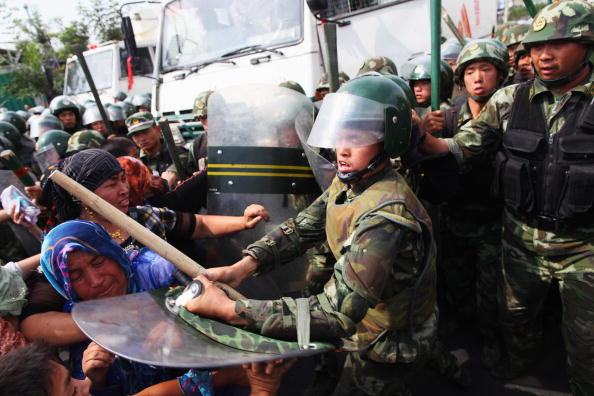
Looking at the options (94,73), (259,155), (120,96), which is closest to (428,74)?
(259,155)

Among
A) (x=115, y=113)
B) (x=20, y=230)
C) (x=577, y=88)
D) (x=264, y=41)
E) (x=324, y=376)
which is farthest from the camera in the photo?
(x=115, y=113)

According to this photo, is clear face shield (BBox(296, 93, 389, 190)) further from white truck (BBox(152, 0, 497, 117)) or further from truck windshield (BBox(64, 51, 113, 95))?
truck windshield (BBox(64, 51, 113, 95))

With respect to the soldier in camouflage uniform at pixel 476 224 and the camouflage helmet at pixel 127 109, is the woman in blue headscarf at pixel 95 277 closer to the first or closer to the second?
the soldier in camouflage uniform at pixel 476 224

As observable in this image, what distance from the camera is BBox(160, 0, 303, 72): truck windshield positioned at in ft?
14.7

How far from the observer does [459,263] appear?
3.29 m

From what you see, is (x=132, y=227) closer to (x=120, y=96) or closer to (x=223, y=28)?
(x=223, y=28)

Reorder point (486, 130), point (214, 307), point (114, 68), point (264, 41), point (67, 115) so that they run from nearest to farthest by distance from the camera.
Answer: point (214, 307) < point (486, 130) < point (264, 41) < point (67, 115) < point (114, 68)

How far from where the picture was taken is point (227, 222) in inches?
89.7

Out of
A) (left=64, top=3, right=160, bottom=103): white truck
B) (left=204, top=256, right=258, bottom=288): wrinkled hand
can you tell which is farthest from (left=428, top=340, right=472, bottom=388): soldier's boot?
(left=64, top=3, right=160, bottom=103): white truck

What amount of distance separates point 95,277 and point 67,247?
0.16 metres

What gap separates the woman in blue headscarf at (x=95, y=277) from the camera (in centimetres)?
161

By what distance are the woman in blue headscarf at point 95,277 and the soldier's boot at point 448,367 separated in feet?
5.26

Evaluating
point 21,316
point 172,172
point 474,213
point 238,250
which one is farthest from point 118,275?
point 474,213

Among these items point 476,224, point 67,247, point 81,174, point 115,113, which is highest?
point 81,174
